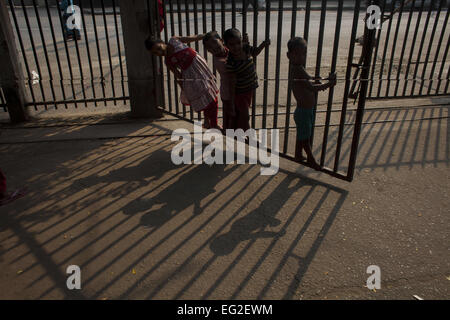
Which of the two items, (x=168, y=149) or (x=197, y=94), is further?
(x=168, y=149)

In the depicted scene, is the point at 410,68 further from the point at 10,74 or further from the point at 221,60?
the point at 10,74

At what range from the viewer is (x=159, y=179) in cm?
404

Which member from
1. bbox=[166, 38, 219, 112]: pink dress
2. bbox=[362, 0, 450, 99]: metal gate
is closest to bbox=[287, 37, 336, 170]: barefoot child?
bbox=[362, 0, 450, 99]: metal gate

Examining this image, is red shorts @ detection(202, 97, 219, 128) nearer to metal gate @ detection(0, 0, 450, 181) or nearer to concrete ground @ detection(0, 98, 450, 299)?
metal gate @ detection(0, 0, 450, 181)

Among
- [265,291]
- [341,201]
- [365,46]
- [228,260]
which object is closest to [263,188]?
[341,201]

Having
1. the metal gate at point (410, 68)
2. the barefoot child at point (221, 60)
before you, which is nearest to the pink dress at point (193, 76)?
the barefoot child at point (221, 60)

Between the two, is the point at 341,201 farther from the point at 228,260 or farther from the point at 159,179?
the point at 159,179

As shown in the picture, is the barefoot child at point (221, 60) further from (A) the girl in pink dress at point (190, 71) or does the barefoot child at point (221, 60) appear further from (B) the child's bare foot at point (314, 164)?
(B) the child's bare foot at point (314, 164)

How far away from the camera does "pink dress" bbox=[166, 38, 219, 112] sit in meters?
4.21

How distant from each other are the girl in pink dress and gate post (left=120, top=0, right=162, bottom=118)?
95 cm

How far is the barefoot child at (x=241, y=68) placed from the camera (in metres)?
3.71

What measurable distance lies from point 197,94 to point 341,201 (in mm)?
1992

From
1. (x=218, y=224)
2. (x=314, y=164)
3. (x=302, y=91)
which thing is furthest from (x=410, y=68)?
(x=218, y=224)

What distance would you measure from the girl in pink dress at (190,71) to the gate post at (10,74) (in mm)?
2422
